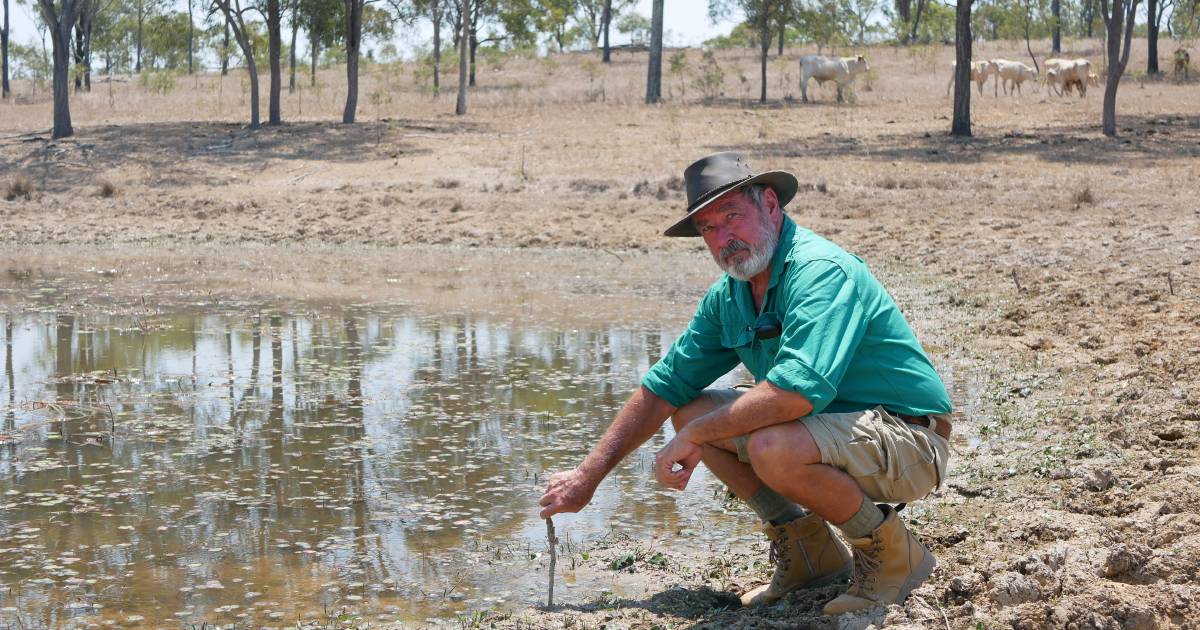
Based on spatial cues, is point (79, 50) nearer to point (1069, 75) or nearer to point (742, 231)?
point (1069, 75)

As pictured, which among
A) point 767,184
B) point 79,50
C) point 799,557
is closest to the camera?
point 767,184

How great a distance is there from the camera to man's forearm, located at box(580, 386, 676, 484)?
13.3ft

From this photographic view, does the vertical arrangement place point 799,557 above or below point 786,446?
below

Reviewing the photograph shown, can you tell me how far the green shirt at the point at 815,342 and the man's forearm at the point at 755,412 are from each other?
3cm

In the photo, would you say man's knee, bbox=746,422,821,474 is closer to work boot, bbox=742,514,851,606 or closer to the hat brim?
work boot, bbox=742,514,851,606

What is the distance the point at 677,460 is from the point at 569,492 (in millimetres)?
384

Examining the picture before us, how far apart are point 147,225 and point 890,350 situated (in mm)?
14670

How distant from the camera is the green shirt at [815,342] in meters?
3.54

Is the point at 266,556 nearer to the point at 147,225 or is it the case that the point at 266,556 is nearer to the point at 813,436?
the point at 813,436

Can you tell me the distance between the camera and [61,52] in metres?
26.0

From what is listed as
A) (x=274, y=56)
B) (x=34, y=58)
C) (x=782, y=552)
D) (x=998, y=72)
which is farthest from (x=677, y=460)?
(x=34, y=58)

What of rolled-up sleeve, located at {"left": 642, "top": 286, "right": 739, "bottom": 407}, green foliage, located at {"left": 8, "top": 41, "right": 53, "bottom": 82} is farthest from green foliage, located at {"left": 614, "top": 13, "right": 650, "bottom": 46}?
rolled-up sleeve, located at {"left": 642, "top": 286, "right": 739, "bottom": 407}

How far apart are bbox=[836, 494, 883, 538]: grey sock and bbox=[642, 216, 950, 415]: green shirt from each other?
277 mm

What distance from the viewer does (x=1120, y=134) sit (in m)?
20.9
